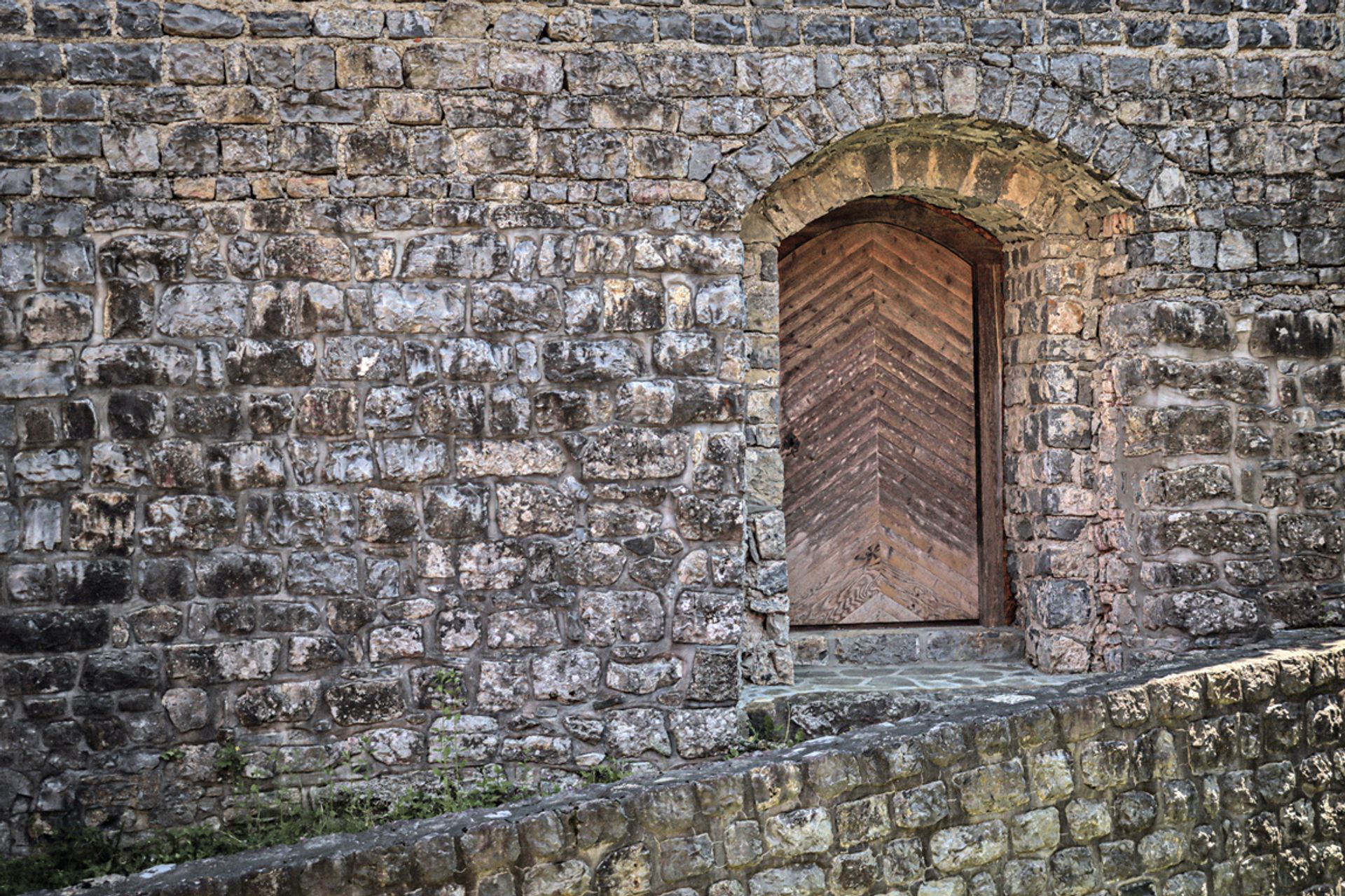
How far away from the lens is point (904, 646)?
17.9ft

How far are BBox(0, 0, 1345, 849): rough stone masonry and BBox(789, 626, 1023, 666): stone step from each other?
694 millimetres

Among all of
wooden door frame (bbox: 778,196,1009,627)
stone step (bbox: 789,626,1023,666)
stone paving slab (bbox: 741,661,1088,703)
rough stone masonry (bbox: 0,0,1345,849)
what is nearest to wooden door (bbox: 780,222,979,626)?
wooden door frame (bbox: 778,196,1009,627)

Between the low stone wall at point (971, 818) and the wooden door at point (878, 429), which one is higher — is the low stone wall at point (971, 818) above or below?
below

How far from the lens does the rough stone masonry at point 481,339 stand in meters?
4.38

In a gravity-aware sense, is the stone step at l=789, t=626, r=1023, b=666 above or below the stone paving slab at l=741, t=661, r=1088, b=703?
above

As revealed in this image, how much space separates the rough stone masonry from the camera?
14.4ft

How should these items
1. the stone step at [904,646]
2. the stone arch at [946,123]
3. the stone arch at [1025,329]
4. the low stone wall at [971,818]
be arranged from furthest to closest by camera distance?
the stone step at [904,646], the stone arch at [1025,329], the stone arch at [946,123], the low stone wall at [971,818]

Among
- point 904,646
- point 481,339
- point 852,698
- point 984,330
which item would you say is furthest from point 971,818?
point 984,330

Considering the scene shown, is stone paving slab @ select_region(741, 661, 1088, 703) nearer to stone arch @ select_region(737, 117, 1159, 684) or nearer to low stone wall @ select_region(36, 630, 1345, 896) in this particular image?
stone arch @ select_region(737, 117, 1159, 684)

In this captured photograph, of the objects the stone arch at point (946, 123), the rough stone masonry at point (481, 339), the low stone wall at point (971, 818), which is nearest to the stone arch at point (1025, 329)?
the stone arch at point (946, 123)

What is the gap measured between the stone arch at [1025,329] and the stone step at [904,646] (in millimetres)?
169

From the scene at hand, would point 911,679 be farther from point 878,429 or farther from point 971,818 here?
point 971,818

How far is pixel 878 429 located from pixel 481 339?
2.14 meters

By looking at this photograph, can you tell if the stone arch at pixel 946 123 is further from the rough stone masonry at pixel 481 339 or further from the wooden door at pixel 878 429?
the wooden door at pixel 878 429
